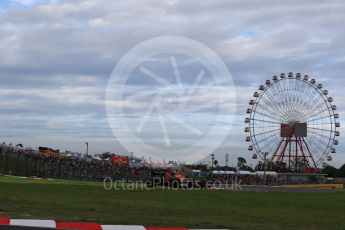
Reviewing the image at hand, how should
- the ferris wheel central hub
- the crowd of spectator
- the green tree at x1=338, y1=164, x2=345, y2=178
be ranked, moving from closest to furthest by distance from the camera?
the crowd of spectator < the ferris wheel central hub < the green tree at x1=338, y1=164, x2=345, y2=178

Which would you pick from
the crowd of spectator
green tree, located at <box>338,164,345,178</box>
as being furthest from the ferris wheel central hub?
green tree, located at <box>338,164,345,178</box>

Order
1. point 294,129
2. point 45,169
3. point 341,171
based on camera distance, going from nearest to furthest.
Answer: point 45,169 < point 294,129 < point 341,171

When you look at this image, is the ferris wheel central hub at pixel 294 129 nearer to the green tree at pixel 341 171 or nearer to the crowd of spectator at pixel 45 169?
the crowd of spectator at pixel 45 169

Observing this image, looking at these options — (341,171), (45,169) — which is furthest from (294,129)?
(341,171)

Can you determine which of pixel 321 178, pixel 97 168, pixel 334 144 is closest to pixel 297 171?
pixel 321 178

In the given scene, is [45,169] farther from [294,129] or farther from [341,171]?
[341,171]

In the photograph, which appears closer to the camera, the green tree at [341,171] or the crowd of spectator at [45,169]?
the crowd of spectator at [45,169]

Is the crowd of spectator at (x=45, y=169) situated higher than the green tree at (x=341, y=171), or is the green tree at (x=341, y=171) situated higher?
the green tree at (x=341, y=171)

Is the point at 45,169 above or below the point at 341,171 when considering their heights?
below

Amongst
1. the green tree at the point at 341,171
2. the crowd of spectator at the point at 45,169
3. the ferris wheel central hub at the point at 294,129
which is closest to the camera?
the crowd of spectator at the point at 45,169

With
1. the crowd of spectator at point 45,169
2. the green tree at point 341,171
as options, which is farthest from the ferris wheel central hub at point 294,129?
the green tree at point 341,171

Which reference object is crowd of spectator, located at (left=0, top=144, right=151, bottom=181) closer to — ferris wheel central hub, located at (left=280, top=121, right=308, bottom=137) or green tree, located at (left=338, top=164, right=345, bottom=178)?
ferris wheel central hub, located at (left=280, top=121, right=308, bottom=137)

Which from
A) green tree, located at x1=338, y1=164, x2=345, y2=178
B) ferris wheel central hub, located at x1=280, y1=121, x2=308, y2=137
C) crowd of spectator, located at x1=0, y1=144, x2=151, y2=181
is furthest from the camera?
green tree, located at x1=338, y1=164, x2=345, y2=178

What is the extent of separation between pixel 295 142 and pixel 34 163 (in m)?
42.9
